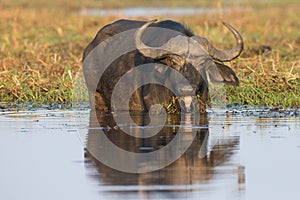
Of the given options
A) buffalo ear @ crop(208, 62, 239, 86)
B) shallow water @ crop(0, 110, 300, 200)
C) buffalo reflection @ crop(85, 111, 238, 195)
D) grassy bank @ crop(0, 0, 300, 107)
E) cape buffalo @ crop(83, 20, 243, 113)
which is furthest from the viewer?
grassy bank @ crop(0, 0, 300, 107)

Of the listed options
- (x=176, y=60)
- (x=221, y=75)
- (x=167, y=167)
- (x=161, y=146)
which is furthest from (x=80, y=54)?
(x=167, y=167)

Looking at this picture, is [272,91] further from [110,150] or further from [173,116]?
[110,150]

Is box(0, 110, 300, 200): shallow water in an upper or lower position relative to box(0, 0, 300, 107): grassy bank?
lower

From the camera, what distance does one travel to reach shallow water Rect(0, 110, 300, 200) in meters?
5.53

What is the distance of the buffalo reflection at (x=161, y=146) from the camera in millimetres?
5863

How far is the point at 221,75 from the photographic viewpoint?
31.4ft

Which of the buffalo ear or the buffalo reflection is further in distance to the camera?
the buffalo ear

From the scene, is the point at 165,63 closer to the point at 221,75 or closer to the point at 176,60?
the point at 176,60

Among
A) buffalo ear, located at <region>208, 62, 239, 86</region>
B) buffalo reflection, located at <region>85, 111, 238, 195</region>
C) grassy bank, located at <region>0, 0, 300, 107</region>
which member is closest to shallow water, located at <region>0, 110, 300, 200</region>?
buffalo reflection, located at <region>85, 111, 238, 195</region>

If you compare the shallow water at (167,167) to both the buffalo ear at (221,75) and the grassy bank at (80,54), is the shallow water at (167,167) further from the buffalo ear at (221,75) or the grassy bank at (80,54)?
the grassy bank at (80,54)

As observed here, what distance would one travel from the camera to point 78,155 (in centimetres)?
692

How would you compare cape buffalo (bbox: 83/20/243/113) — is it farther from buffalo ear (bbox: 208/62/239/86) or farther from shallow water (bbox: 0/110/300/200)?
shallow water (bbox: 0/110/300/200)

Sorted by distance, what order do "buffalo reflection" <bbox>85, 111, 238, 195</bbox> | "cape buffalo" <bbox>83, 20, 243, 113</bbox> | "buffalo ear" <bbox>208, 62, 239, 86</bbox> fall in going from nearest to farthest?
"buffalo reflection" <bbox>85, 111, 238, 195</bbox>, "cape buffalo" <bbox>83, 20, 243, 113</bbox>, "buffalo ear" <bbox>208, 62, 239, 86</bbox>

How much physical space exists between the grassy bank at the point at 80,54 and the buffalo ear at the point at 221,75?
0.60 m
